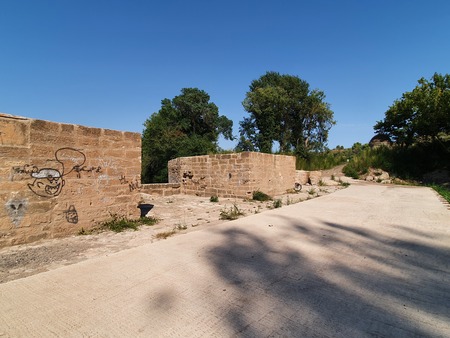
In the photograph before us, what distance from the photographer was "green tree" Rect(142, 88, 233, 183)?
84.9 ft

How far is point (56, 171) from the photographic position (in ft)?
14.8

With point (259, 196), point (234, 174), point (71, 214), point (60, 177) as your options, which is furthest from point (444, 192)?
point (60, 177)

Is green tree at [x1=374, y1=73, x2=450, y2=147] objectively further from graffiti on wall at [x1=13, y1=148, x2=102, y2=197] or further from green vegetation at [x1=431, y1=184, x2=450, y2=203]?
graffiti on wall at [x1=13, y1=148, x2=102, y2=197]

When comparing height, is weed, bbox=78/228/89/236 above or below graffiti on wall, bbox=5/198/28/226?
below

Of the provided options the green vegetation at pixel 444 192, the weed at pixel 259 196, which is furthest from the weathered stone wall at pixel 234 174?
the green vegetation at pixel 444 192

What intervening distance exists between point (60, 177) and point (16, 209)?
0.81m

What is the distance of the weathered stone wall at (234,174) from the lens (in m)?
9.85

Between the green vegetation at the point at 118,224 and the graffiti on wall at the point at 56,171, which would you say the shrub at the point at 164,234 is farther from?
the graffiti on wall at the point at 56,171

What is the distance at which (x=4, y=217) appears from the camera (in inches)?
152

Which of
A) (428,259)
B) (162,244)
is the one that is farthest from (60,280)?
(428,259)

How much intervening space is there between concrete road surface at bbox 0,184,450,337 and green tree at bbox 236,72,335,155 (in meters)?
28.8

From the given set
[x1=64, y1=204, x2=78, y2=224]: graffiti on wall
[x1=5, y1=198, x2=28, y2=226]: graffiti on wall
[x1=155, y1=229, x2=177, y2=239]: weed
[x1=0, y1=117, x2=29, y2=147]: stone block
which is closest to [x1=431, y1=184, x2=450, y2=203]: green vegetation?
[x1=155, y1=229, x2=177, y2=239]: weed

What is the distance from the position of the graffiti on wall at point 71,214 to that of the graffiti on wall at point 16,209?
647 millimetres

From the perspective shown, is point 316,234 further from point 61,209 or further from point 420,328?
point 61,209
